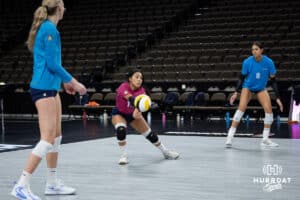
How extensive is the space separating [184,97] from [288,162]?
1083cm

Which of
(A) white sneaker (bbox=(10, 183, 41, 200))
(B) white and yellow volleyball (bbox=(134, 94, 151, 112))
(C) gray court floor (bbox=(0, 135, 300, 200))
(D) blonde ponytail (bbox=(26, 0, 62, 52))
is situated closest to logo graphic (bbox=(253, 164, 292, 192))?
(C) gray court floor (bbox=(0, 135, 300, 200))

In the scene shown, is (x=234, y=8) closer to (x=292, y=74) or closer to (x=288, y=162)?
(x=292, y=74)

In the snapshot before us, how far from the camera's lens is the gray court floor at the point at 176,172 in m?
5.05

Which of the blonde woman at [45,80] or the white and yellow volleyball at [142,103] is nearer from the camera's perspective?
the blonde woman at [45,80]

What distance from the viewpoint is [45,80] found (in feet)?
15.4

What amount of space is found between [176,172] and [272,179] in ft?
3.86

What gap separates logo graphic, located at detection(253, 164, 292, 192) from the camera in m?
5.27

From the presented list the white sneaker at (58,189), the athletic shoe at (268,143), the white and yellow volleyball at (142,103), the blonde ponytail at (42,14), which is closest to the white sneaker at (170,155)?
the white and yellow volleyball at (142,103)

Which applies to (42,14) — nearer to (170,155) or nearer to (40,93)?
(40,93)

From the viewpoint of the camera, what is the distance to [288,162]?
7047mm

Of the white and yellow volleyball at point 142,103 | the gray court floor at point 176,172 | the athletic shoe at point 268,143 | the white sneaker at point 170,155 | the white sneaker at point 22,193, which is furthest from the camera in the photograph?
the athletic shoe at point 268,143

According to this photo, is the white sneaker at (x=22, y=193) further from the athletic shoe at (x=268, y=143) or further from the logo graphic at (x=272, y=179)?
the athletic shoe at (x=268, y=143)

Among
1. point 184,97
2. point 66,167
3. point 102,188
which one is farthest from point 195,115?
point 102,188

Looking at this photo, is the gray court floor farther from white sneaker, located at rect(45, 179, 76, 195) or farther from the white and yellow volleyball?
the white and yellow volleyball
